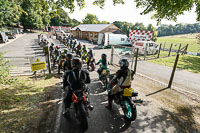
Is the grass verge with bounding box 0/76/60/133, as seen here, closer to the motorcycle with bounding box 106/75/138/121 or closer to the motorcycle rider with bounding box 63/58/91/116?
the motorcycle rider with bounding box 63/58/91/116

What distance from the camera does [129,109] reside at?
345cm

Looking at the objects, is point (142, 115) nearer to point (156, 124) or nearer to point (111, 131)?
point (156, 124)

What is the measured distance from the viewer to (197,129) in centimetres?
341

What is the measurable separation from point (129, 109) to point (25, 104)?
3734mm

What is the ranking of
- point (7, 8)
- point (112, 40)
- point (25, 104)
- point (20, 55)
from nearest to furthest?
1. point (25, 104)
2. point (20, 55)
3. point (7, 8)
4. point (112, 40)

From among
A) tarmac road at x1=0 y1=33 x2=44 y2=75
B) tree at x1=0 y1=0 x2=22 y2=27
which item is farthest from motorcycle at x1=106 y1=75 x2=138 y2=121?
tree at x1=0 y1=0 x2=22 y2=27

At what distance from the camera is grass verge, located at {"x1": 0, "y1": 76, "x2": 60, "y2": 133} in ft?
10.6

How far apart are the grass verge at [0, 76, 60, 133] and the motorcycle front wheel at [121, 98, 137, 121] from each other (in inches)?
→ 94.1

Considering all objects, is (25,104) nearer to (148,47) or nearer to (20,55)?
(20,55)

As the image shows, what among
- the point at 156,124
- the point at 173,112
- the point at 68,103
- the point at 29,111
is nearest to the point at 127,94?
the point at 156,124

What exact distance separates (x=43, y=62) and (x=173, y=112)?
6.64m

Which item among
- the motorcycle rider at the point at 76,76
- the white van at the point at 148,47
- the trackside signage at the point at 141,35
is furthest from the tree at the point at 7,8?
the trackside signage at the point at 141,35

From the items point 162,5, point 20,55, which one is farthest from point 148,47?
point 20,55

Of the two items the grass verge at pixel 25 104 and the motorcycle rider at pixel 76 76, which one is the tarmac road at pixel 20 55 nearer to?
the grass verge at pixel 25 104
